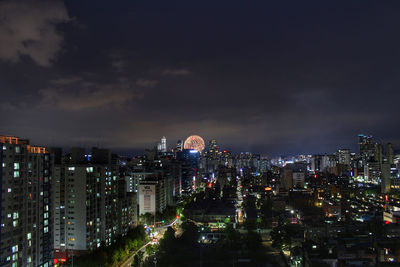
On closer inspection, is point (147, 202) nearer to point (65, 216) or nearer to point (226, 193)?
point (65, 216)

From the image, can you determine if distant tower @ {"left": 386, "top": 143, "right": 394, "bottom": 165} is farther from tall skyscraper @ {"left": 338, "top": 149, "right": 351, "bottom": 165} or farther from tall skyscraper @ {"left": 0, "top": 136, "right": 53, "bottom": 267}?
tall skyscraper @ {"left": 0, "top": 136, "right": 53, "bottom": 267}

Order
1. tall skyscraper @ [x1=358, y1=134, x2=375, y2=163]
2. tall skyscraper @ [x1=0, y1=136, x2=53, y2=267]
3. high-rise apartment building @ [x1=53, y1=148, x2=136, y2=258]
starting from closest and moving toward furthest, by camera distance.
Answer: tall skyscraper @ [x1=0, y1=136, x2=53, y2=267] < high-rise apartment building @ [x1=53, y1=148, x2=136, y2=258] < tall skyscraper @ [x1=358, y1=134, x2=375, y2=163]

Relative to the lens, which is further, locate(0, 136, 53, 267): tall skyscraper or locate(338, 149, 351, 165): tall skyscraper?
locate(338, 149, 351, 165): tall skyscraper

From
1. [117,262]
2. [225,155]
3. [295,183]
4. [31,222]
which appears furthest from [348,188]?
[225,155]

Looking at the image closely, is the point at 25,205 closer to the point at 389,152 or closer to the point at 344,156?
the point at 389,152

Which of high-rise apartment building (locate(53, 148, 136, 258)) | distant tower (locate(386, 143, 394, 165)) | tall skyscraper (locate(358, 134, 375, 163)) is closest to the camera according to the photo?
high-rise apartment building (locate(53, 148, 136, 258))

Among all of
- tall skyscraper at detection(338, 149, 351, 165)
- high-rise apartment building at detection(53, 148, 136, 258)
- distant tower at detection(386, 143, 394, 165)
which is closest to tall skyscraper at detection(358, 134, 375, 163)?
tall skyscraper at detection(338, 149, 351, 165)

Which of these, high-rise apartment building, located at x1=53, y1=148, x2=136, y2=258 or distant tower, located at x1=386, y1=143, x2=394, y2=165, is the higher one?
distant tower, located at x1=386, y1=143, x2=394, y2=165

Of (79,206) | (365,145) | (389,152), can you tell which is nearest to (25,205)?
(79,206)
